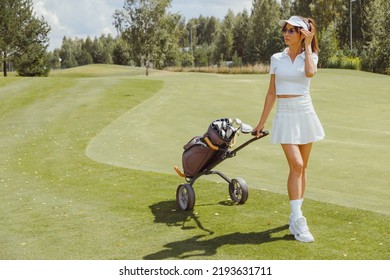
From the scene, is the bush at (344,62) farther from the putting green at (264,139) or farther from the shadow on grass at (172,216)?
the shadow on grass at (172,216)

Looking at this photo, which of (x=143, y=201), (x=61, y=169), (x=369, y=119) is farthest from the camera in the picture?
(x=369, y=119)

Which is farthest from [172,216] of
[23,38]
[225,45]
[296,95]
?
[225,45]

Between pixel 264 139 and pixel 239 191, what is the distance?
7460 millimetres

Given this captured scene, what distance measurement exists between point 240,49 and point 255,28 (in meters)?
15.5

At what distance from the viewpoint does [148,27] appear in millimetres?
85562

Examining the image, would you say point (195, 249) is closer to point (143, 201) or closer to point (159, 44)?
point (143, 201)

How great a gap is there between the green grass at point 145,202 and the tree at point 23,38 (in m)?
42.5

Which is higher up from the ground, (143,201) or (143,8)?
(143,8)

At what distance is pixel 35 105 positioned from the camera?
86.5 feet

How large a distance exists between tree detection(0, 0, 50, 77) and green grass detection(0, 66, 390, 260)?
4250cm

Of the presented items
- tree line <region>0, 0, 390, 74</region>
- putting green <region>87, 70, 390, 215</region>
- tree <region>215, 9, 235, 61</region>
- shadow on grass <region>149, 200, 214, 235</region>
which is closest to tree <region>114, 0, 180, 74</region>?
tree line <region>0, 0, 390, 74</region>

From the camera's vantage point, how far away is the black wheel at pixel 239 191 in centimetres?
864

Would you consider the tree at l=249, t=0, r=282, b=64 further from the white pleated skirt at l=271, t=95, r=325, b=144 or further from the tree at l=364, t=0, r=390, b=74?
the white pleated skirt at l=271, t=95, r=325, b=144

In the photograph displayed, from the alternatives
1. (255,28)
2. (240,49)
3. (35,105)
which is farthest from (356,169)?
(240,49)
